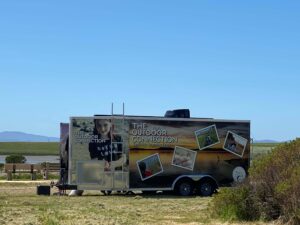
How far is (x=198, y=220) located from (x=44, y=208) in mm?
4969

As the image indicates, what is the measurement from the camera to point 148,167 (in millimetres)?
22641

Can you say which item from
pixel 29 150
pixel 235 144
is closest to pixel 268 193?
pixel 235 144

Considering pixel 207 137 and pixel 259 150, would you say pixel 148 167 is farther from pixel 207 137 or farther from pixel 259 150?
pixel 259 150

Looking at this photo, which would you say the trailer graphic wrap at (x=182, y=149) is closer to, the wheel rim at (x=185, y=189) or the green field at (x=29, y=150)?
the wheel rim at (x=185, y=189)

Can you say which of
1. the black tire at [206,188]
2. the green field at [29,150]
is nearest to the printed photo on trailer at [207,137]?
the black tire at [206,188]

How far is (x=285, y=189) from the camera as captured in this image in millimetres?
12109

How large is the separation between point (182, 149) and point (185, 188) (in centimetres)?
147

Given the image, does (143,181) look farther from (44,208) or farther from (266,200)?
(266,200)

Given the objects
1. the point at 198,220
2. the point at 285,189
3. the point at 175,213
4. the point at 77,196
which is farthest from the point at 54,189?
the point at 285,189

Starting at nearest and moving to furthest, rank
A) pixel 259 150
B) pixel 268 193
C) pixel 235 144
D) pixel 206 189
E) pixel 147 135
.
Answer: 1. pixel 268 193
2. pixel 147 135
3. pixel 206 189
4. pixel 235 144
5. pixel 259 150

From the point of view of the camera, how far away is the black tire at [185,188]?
906 inches

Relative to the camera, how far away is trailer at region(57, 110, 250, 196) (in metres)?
22.2

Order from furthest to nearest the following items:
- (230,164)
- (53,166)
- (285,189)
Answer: (53,166)
(230,164)
(285,189)

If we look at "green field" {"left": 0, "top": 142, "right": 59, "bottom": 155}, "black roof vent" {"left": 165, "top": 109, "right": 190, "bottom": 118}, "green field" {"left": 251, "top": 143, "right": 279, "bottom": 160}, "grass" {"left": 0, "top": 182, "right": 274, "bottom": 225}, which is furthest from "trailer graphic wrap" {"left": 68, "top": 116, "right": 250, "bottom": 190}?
"green field" {"left": 0, "top": 142, "right": 59, "bottom": 155}
